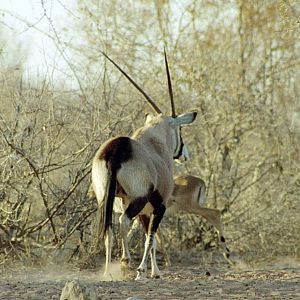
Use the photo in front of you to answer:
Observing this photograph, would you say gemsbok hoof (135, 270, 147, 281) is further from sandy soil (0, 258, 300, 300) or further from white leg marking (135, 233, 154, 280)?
sandy soil (0, 258, 300, 300)

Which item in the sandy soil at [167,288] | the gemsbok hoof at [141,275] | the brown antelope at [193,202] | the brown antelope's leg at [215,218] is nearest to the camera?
the sandy soil at [167,288]

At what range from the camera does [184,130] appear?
14586mm

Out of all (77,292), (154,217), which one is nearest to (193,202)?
(154,217)

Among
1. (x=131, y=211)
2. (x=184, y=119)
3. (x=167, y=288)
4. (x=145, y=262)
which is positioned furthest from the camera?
(x=184, y=119)

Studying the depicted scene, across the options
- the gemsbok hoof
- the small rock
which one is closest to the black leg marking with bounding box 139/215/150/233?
the gemsbok hoof

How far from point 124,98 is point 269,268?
336cm

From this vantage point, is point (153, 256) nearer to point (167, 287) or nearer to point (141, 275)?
point (141, 275)

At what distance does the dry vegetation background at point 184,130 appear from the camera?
11.5m

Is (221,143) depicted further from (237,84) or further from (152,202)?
(152,202)

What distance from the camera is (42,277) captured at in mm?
10750

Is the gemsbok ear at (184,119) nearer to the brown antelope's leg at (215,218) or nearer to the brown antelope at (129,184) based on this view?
the brown antelope at (129,184)

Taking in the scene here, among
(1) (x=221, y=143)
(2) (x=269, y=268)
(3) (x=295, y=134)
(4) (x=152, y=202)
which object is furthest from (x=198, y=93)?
(4) (x=152, y=202)

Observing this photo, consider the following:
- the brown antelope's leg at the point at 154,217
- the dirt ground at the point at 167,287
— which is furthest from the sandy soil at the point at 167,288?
the brown antelope's leg at the point at 154,217

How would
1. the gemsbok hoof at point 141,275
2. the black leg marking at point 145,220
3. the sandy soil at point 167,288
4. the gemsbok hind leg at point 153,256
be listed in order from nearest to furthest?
the sandy soil at point 167,288, the gemsbok hoof at point 141,275, the gemsbok hind leg at point 153,256, the black leg marking at point 145,220
